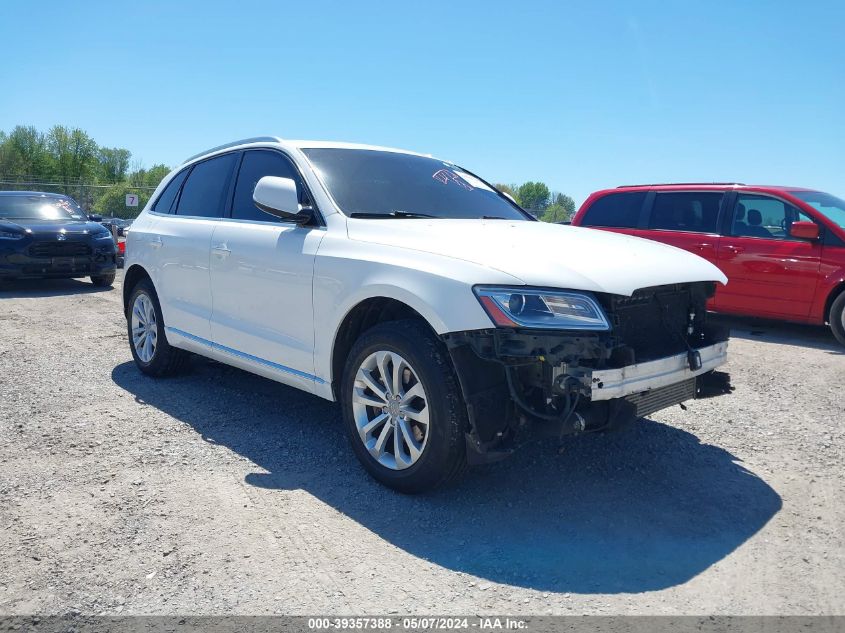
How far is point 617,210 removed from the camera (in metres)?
9.82

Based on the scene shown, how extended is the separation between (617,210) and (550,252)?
6.85 m

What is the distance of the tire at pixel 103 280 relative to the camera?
12508 mm

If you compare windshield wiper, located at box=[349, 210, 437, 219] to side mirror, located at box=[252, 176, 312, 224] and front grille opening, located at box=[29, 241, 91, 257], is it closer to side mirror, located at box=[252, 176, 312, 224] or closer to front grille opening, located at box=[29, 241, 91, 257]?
side mirror, located at box=[252, 176, 312, 224]

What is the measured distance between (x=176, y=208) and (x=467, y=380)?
3.57 metres

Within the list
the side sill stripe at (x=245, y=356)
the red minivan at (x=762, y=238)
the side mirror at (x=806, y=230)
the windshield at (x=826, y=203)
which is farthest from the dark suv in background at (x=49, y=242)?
the windshield at (x=826, y=203)

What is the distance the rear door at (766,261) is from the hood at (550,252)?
4.89m

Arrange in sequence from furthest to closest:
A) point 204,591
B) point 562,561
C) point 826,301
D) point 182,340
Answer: point 826,301
point 182,340
point 562,561
point 204,591

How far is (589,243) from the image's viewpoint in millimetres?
3711

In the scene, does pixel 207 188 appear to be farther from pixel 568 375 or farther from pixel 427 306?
pixel 568 375

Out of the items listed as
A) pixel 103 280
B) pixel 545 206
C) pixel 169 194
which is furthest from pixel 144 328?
pixel 545 206

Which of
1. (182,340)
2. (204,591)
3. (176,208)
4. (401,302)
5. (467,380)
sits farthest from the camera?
(176,208)

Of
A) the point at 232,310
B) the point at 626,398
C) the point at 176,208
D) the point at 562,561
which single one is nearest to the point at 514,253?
the point at 626,398

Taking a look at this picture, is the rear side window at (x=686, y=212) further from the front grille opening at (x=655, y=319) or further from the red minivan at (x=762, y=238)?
the front grille opening at (x=655, y=319)

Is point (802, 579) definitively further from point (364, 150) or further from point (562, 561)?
point (364, 150)
